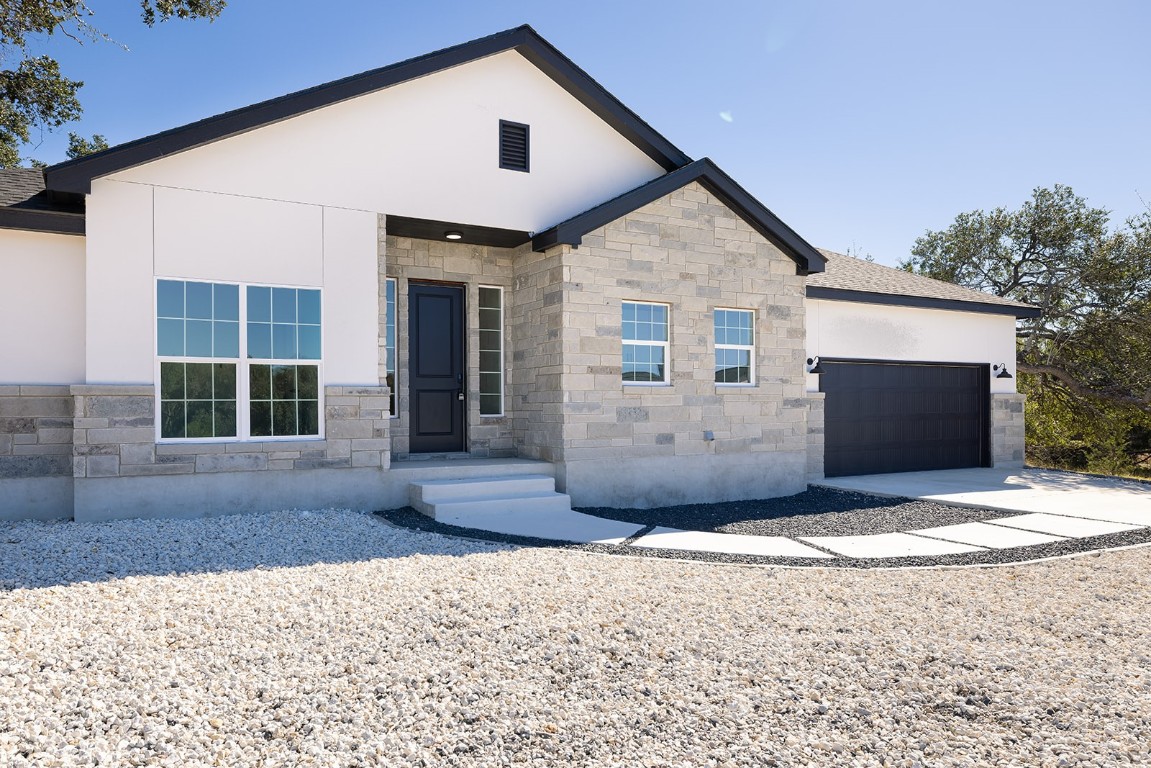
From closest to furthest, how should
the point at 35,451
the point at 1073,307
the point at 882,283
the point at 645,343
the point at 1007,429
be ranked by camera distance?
→ the point at 35,451
the point at 645,343
the point at 882,283
the point at 1007,429
the point at 1073,307

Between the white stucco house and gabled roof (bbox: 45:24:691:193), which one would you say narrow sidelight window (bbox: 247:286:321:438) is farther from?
gabled roof (bbox: 45:24:691:193)

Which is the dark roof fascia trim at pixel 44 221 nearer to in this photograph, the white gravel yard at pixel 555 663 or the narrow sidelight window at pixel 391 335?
the white gravel yard at pixel 555 663

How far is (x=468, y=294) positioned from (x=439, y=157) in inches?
76.8

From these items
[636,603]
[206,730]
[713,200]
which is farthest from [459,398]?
[206,730]

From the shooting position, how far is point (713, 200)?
10.1 metres

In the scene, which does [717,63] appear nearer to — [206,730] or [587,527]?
[587,527]

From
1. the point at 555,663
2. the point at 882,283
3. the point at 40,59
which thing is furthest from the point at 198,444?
the point at 882,283

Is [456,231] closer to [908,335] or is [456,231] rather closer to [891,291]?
[891,291]

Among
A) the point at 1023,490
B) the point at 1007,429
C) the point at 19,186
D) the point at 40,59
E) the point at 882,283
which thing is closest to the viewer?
the point at 19,186

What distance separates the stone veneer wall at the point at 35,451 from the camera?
732 centimetres

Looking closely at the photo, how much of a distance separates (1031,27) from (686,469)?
9.84 m

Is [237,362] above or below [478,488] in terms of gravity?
above

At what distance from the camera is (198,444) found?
763 centimetres

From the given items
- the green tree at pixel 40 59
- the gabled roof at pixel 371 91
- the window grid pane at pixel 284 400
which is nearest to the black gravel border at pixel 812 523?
the window grid pane at pixel 284 400
